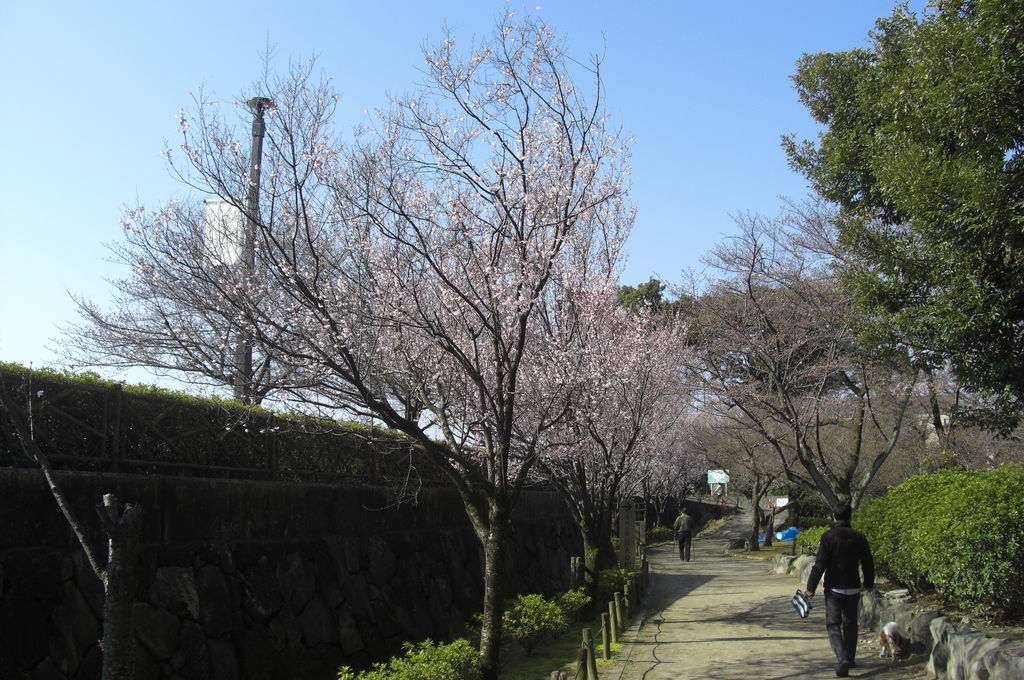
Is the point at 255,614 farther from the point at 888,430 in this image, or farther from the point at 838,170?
the point at 888,430

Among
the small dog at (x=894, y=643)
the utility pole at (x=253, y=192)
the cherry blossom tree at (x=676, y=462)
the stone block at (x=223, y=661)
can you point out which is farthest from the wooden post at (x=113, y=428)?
the cherry blossom tree at (x=676, y=462)

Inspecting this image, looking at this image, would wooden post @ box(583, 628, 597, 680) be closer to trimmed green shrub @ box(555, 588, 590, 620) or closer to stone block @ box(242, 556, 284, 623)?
stone block @ box(242, 556, 284, 623)

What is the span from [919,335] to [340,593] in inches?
305

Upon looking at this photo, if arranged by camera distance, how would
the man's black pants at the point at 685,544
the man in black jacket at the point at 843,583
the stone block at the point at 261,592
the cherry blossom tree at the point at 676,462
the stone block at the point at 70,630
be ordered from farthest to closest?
the man's black pants at the point at 685,544 → the cherry blossom tree at the point at 676,462 → the stone block at the point at 261,592 → the man in black jacket at the point at 843,583 → the stone block at the point at 70,630

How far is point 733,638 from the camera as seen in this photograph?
11.7 m

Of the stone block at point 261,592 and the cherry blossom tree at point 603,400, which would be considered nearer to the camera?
the stone block at point 261,592

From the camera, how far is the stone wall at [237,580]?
643cm

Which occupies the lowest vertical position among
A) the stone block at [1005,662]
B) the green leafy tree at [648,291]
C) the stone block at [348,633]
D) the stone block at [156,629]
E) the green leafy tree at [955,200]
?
the stone block at [348,633]

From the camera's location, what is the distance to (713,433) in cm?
3422

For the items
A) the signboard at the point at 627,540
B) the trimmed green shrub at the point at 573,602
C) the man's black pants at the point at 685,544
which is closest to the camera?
the trimmed green shrub at the point at 573,602

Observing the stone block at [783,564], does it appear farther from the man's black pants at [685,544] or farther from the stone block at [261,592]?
the stone block at [261,592]

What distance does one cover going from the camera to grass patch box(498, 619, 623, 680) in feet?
33.5

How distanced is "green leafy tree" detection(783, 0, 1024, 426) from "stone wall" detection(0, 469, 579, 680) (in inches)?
294

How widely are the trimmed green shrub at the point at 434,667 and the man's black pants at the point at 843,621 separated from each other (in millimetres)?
3798
